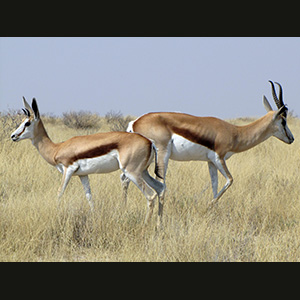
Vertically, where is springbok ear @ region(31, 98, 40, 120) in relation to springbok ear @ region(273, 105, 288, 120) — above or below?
below

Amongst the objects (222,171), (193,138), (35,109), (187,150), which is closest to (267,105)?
(222,171)

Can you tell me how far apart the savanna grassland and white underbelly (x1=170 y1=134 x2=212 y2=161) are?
77 cm

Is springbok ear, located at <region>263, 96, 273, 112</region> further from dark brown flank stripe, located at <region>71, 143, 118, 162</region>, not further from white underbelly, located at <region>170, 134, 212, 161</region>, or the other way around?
dark brown flank stripe, located at <region>71, 143, 118, 162</region>

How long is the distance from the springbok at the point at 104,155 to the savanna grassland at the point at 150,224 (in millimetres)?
438

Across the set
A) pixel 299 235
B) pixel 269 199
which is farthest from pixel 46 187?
pixel 299 235

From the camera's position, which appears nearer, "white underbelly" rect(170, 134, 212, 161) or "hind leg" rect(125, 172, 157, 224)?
"hind leg" rect(125, 172, 157, 224)

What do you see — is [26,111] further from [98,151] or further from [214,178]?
[214,178]

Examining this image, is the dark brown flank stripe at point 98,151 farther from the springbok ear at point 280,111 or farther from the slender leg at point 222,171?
the springbok ear at point 280,111

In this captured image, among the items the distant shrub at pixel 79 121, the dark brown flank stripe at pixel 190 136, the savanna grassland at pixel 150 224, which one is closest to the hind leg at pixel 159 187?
the savanna grassland at pixel 150 224

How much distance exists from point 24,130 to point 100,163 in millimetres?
1470

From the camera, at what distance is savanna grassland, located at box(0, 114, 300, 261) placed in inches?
219

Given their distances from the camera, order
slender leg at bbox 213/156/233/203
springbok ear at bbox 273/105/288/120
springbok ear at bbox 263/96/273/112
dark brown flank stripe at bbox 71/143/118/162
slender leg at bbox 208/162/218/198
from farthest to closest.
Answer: springbok ear at bbox 263/96/273/112
springbok ear at bbox 273/105/288/120
slender leg at bbox 208/162/218/198
slender leg at bbox 213/156/233/203
dark brown flank stripe at bbox 71/143/118/162

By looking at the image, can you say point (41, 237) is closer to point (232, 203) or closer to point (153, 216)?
point (153, 216)

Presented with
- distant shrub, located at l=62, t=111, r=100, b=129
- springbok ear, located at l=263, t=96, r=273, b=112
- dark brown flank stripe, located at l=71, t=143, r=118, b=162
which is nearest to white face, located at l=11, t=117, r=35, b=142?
dark brown flank stripe, located at l=71, t=143, r=118, b=162
